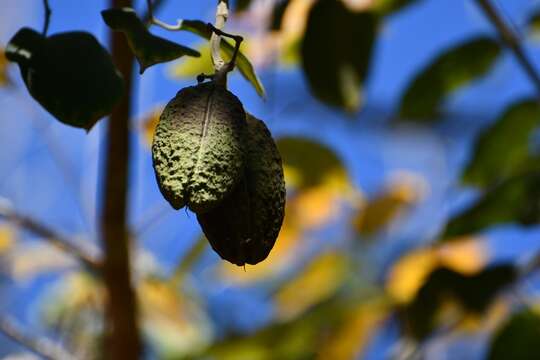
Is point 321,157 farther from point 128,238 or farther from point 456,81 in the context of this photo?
point 128,238

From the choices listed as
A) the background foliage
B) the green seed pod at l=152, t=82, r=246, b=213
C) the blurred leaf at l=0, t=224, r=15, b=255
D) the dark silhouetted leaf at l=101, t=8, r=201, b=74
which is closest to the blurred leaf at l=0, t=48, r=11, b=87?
the background foliage

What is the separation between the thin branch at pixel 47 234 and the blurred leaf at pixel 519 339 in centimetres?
59

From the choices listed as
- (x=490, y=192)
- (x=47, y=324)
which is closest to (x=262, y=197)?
(x=490, y=192)

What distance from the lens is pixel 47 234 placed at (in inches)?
55.9

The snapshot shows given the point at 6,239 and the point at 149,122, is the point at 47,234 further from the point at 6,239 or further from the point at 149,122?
the point at 6,239

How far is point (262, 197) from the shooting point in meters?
0.72

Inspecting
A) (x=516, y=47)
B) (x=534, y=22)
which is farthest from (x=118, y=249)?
(x=534, y=22)

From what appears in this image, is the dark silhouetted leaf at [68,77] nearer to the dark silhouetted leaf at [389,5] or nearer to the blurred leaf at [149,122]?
the dark silhouetted leaf at [389,5]

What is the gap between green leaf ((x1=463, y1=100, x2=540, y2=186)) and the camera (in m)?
1.64

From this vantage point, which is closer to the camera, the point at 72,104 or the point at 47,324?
the point at 72,104

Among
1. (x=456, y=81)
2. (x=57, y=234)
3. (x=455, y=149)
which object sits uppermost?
(x=455, y=149)

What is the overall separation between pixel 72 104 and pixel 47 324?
6.96 feet

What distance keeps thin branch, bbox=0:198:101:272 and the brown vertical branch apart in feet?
0.13

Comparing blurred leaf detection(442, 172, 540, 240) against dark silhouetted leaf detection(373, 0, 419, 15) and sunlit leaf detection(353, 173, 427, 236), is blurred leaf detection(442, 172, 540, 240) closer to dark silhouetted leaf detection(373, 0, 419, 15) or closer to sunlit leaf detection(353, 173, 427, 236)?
dark silhouetted leaf detection(373, 0, 419, 15)
